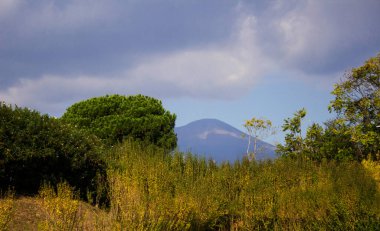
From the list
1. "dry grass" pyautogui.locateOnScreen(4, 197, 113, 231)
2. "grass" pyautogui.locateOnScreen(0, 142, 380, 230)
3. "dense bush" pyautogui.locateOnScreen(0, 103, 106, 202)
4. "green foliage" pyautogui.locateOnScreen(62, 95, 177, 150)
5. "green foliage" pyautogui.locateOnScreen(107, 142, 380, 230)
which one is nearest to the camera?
"dry grass" pyautogui.locateOnScreen(4, 197, 113, 231)

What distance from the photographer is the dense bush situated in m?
9.87

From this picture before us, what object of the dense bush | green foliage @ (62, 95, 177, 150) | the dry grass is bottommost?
the dry grass

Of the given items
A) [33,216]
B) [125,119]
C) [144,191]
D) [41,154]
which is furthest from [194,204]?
[125,119]

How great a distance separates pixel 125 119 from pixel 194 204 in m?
8.95

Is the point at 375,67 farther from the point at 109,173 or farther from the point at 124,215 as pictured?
the point at 124,215

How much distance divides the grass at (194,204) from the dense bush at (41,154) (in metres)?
0.44

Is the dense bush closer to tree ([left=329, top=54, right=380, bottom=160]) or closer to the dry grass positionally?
the dry grass

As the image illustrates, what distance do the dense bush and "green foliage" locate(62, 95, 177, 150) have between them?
6373 mm

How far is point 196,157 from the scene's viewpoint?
14.9 meters

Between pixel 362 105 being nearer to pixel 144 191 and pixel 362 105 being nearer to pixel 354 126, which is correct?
pixel 354 126

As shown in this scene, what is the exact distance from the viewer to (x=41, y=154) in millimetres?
10023

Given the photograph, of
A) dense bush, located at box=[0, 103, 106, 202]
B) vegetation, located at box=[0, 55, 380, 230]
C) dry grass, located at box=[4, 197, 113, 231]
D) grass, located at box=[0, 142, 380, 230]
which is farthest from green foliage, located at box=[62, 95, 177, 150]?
dry grass, located at box=[4, 197, 113, 231]

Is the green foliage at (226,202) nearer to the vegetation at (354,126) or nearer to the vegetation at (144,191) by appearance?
the vegetation at (144,191)

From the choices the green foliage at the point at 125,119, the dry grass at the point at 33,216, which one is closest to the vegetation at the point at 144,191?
the dry grass at the point at 33,216
